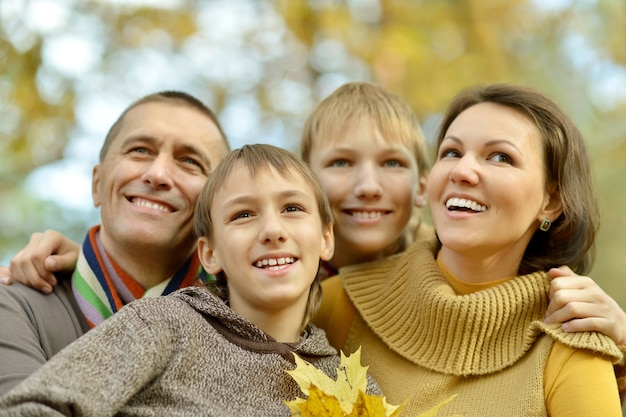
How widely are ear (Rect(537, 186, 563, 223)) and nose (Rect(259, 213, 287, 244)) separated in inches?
37.7

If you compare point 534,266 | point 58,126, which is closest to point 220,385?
point 534,266

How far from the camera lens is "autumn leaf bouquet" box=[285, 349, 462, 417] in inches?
75.0

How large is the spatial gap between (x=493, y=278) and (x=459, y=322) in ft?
0.87

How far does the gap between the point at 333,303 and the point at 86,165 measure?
16.4ft

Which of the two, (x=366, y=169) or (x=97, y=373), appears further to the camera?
(x=366, y=169)

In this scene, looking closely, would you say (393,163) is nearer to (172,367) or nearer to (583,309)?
(583,309)

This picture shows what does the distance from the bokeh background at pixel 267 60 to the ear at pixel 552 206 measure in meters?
4.26

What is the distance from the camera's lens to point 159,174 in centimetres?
288

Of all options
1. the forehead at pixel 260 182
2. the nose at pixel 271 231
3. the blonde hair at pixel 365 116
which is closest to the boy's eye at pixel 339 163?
the blonde hair at pixel 365 116

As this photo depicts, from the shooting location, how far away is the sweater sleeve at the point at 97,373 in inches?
70.1

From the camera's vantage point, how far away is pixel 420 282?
2.68 metres

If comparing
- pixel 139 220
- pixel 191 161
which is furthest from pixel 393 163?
pixel 139 220

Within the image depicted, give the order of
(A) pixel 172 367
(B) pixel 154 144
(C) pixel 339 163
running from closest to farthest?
(A) pixel 172 367 < (B) pixel 154 144 < (C) pixel 339 163

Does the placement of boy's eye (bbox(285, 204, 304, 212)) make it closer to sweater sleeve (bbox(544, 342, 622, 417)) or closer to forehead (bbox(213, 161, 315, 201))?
forehead (bbox(213, 161, 315, 201))
